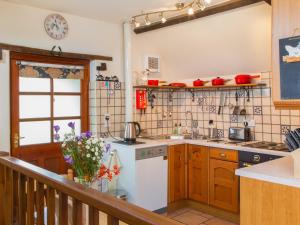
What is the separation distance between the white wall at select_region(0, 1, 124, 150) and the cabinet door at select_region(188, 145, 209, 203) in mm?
1507

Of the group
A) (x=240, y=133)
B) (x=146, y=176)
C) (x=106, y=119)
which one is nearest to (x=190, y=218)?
(x=146, y=176)

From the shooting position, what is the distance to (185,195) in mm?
3896

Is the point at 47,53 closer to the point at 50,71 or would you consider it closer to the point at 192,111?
the point at 50,71

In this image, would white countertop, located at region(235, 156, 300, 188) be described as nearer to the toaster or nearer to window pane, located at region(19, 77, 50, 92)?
the toaster

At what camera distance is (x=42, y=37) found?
3.46m

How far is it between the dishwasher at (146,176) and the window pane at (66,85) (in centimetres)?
101

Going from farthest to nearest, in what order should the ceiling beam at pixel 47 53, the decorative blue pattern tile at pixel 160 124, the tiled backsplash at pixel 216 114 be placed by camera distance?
the decorative blue pattern tile at pixel 160 124, the tiled backsplash at pixel 216 114, the ceiling beam at pixel 47 53

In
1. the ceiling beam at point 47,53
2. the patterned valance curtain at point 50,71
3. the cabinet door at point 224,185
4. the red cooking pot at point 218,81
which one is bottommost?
the cabinet door at point 224,185

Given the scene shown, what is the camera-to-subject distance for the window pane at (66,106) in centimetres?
365

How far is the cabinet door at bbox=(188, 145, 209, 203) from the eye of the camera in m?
3.68

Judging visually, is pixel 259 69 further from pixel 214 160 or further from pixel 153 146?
pixel 153 146

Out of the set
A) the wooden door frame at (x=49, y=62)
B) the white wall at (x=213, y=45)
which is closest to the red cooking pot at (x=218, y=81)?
the white wall at (x=213, y=45)

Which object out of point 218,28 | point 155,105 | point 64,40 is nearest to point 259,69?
point 218,28

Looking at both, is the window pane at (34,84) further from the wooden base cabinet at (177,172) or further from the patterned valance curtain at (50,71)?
the wooden base cabinet at (177,172)
